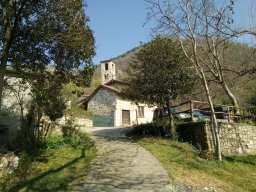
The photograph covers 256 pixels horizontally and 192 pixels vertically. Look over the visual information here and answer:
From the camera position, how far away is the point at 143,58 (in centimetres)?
2380

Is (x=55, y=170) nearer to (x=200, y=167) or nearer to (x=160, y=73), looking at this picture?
(x=200, y=167)

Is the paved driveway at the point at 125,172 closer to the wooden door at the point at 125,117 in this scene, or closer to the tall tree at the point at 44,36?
the tall tree at the point at 44,36

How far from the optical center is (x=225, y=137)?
21.9 metres

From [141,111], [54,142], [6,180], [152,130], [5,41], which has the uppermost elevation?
[5,41]

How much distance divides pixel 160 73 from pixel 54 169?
402 inches

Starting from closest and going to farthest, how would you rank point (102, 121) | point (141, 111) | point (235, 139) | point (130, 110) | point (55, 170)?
point (55, 170)
point (235, 139)
point (102, 121)
point (130, 110)
point (141, 111)

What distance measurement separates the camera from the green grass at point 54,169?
42.4ft

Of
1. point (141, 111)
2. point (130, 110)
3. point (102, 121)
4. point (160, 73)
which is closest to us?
point (160, 73)

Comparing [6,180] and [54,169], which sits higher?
[54,169]

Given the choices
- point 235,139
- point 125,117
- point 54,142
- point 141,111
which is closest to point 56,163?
point 54,142

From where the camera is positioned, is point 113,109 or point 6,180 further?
point 113,109

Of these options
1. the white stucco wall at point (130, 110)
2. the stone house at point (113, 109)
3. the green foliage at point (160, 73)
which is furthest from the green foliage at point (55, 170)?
the white stucco wall at point (130, 110)

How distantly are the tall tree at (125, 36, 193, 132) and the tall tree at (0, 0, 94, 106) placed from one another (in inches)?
270

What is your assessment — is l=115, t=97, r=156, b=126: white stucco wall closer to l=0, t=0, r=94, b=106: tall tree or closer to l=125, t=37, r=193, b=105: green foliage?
l=125, t=37, r=193, b=105: green foliage
